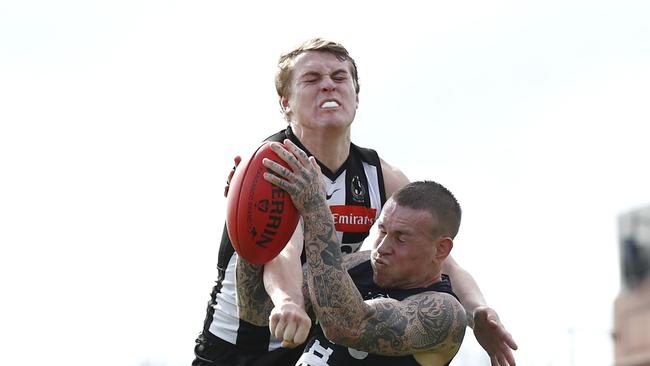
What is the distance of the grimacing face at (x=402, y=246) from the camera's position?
7711 mm

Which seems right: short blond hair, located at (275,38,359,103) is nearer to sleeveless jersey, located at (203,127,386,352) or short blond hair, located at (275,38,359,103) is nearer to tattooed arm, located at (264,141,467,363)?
sleeveless jersey, located at (203,127,386,352)

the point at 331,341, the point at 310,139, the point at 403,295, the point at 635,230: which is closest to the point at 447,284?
the point at 403,295

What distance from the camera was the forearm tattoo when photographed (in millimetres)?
7965

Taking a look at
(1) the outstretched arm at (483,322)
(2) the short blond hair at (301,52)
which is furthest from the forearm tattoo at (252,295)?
(2) the short blond hair at (301,52)

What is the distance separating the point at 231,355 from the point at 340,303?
1789mm

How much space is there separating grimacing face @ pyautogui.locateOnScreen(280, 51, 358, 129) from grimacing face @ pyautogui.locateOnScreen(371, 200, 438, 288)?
998 millimetres

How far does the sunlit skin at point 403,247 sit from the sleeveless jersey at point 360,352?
0.18ft

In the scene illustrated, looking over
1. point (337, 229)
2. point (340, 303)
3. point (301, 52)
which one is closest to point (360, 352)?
point (340, 303)

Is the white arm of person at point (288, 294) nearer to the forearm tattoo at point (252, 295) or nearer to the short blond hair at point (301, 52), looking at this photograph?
the forearm tattoo at point (252, 295)

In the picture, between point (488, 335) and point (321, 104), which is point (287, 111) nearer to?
point (321, 104)

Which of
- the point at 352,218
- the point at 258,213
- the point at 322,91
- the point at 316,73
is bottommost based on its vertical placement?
the point at 352,218

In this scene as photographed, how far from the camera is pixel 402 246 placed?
7.73 m

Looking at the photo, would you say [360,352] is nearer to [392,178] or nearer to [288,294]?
[288,294]

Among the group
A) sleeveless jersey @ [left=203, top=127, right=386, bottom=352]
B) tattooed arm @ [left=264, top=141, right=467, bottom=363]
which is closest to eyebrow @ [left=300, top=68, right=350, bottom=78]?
sleeveless jersey @ [left=203, top=127, right=386, bottom=352]
